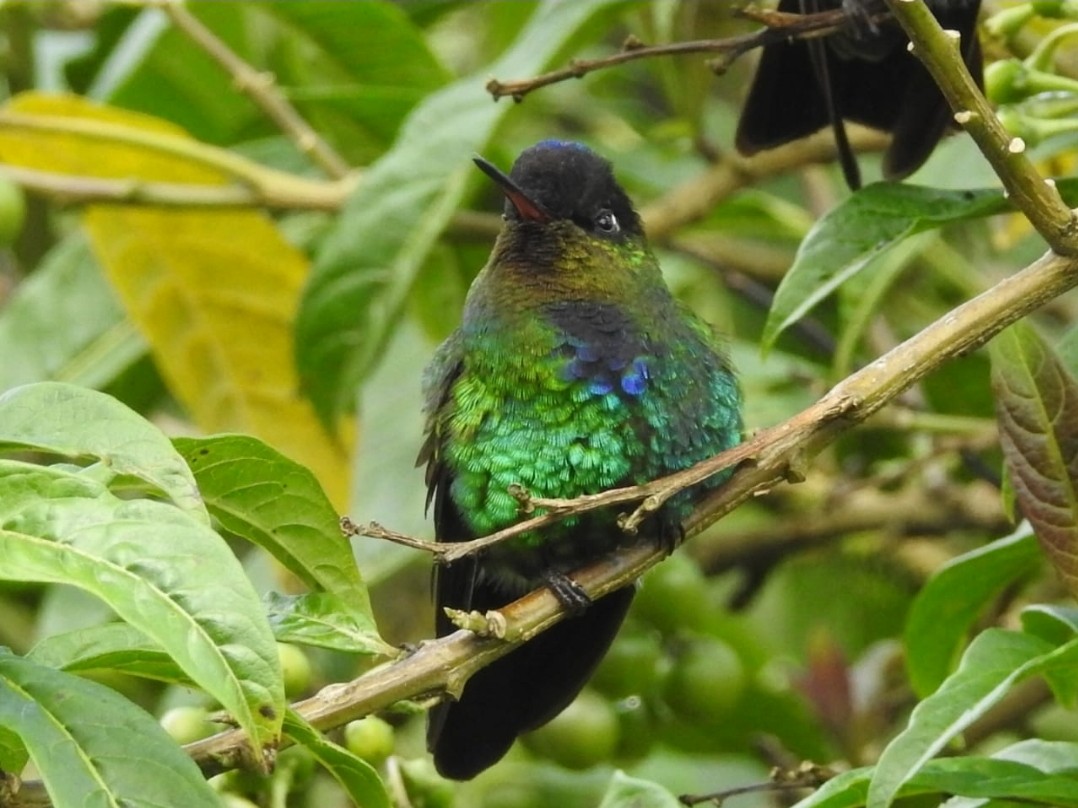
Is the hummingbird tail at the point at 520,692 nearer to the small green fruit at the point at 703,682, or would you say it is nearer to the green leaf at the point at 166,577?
the small green fruit at the point at 703,682

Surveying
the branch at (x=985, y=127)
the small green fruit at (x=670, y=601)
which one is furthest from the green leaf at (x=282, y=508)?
the small green fruit at (x=670, y=601)

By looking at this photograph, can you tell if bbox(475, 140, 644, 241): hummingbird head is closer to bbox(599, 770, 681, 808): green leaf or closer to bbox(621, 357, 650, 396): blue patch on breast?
bbox(621, 357, 650, 396): blue patch on breast

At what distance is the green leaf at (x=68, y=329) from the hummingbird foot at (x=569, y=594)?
6.74ft

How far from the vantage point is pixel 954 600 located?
2559mm

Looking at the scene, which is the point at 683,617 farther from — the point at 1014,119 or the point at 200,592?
the point at 200,592

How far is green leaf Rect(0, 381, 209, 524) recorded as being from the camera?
175 cm

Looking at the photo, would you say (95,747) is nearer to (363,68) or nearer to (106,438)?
(106,438)

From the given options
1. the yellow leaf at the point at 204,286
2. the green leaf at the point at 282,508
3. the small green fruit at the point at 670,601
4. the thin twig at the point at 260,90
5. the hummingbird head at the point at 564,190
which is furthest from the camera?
the yellow leaf at the point at 204,286

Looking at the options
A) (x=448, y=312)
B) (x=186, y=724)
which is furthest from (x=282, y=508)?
(x=448, y=312)

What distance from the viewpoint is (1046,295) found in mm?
2045

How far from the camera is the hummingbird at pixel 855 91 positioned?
111 inches

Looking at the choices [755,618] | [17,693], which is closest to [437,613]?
[17,693]

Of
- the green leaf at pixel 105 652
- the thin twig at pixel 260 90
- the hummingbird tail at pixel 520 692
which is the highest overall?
the thin twig at pixel 260 90

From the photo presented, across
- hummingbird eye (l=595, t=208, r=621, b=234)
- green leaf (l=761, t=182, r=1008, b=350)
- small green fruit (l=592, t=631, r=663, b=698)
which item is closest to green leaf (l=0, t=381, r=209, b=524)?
green leaf (l=761, t=182, r=1008, b=350)
